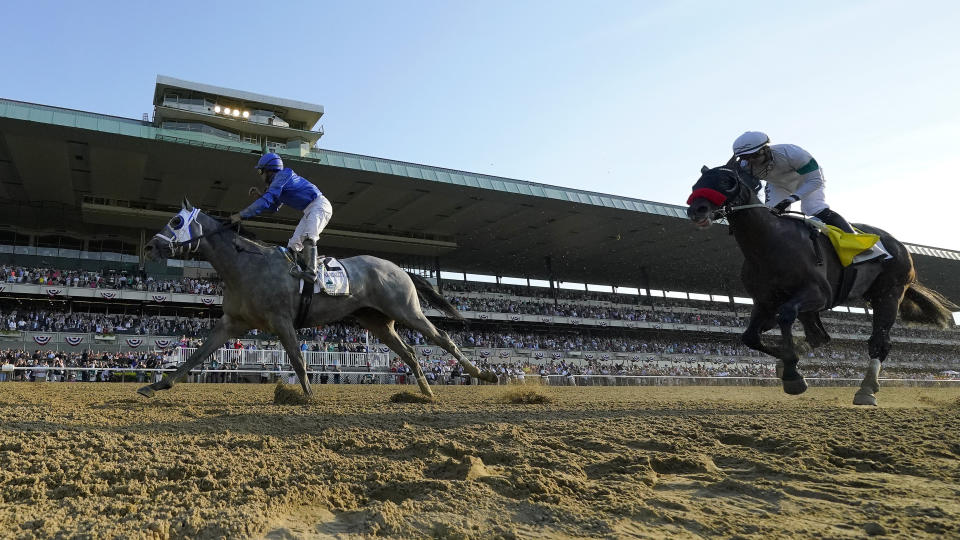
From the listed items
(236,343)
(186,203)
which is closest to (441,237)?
(236,343)

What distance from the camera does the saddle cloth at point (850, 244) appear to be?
6.66 metres

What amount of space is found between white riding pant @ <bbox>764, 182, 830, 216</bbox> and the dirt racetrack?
11.2 feet

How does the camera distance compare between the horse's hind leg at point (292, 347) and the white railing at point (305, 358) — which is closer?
the horse's hind leg at point (292, 347)

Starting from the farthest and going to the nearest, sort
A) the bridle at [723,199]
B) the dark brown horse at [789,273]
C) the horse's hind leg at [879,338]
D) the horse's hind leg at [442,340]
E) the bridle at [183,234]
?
the horse's hind leg at [442,340], the horse's hind leg at [879,338], the bridle at [183,234], the dark brown horse at [789,273], the bridle at [723,199]

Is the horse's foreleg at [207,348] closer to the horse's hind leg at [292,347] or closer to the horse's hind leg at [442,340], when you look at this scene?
the horse's hind leg at [292,347]

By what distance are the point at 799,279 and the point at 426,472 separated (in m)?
5.03

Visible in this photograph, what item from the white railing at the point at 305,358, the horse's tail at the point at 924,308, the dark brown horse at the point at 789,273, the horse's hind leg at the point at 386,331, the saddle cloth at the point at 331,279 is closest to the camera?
the dark brown horse at the point at 789,273

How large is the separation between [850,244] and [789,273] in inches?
42.4

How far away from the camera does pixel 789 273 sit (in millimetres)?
6219

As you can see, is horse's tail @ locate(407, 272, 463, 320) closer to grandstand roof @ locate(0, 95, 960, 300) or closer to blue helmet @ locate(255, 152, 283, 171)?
blue helmet @ locate(255, 152, 283, 171)

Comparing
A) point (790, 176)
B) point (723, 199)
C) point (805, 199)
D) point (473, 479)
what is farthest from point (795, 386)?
point (473, 479)

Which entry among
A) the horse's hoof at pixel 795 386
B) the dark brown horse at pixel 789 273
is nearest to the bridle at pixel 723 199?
the dark brown horse at pixel 789 273

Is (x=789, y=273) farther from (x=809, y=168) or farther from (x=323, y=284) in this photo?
(x=323, y=284)

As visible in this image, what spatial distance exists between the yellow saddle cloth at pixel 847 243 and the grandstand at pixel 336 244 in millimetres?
20001
